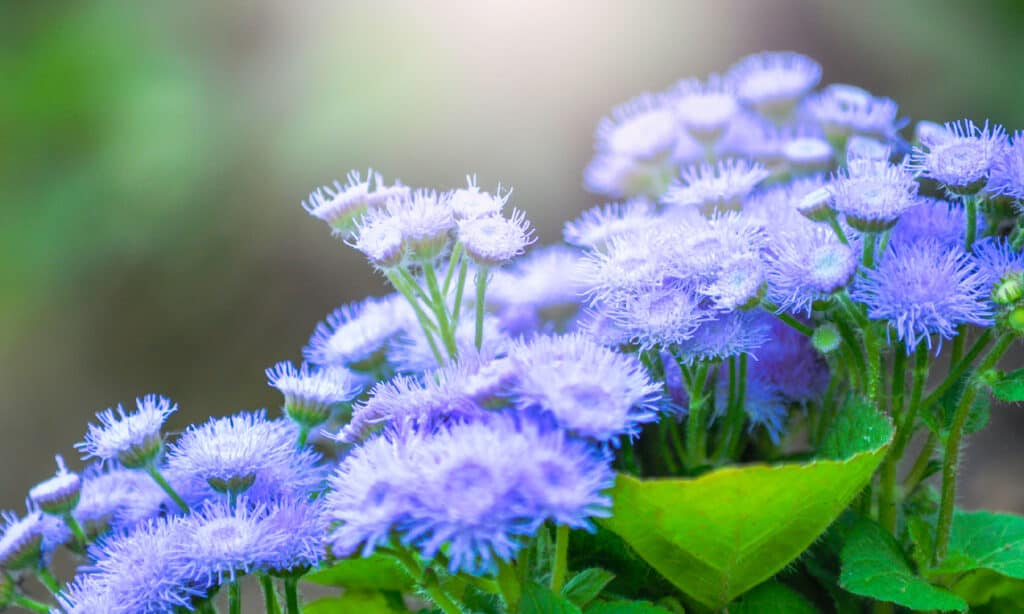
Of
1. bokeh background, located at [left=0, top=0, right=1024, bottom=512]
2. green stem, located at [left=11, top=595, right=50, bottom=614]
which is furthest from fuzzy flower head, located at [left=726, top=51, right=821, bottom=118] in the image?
bokeh background, located at [left=0, top=0, right=1024, bottom=512]

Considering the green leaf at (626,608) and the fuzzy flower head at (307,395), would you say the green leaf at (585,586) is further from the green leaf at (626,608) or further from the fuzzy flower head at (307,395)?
the fuzzy flower head at (307,395)

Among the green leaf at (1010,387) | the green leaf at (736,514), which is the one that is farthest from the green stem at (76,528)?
the green leaf at (1010,387)

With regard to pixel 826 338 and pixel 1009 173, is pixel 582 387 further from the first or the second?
pixel 1009 173

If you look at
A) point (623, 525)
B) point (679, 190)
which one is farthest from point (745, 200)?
point (623, 525)

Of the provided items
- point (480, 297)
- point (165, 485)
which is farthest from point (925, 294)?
point (165, 485)

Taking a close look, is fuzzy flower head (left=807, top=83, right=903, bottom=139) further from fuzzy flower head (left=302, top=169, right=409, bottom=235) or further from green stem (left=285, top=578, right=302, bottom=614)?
green stem (left=285, top=578, right=302, bottom=614)


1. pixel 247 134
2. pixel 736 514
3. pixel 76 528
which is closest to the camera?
pixel 736 514
